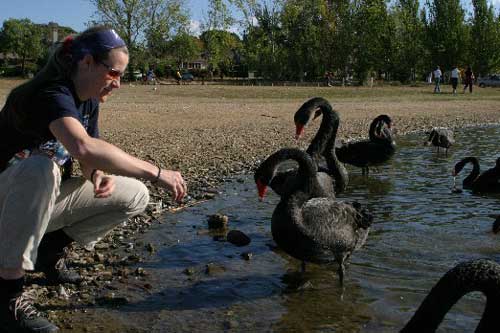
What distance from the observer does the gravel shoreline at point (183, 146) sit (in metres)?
4.25

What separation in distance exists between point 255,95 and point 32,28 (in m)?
74.0

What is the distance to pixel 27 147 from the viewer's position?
3496 millimetres

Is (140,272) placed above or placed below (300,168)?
below

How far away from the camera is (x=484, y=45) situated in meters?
56.0

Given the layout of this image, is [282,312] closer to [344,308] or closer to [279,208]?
[344,308]

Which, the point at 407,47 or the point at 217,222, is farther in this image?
the point at 407,47

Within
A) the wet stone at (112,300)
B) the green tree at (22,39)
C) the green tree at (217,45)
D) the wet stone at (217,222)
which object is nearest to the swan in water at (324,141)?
the wet stone at (217,222)

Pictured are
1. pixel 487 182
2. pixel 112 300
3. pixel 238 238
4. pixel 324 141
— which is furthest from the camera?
pixel 487 182

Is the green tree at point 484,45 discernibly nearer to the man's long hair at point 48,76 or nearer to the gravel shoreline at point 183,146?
the gravel shoreline at point 183,146

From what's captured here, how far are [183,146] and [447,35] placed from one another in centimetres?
4876

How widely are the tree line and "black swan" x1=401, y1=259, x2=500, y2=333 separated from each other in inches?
1910

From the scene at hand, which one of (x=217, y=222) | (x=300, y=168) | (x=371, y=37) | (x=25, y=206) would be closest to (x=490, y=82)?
(x=371, y=37)

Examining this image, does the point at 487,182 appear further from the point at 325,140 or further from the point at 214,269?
the point at 214,269

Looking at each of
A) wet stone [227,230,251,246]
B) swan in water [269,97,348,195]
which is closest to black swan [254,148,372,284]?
wet stone [227,230,251,246]
